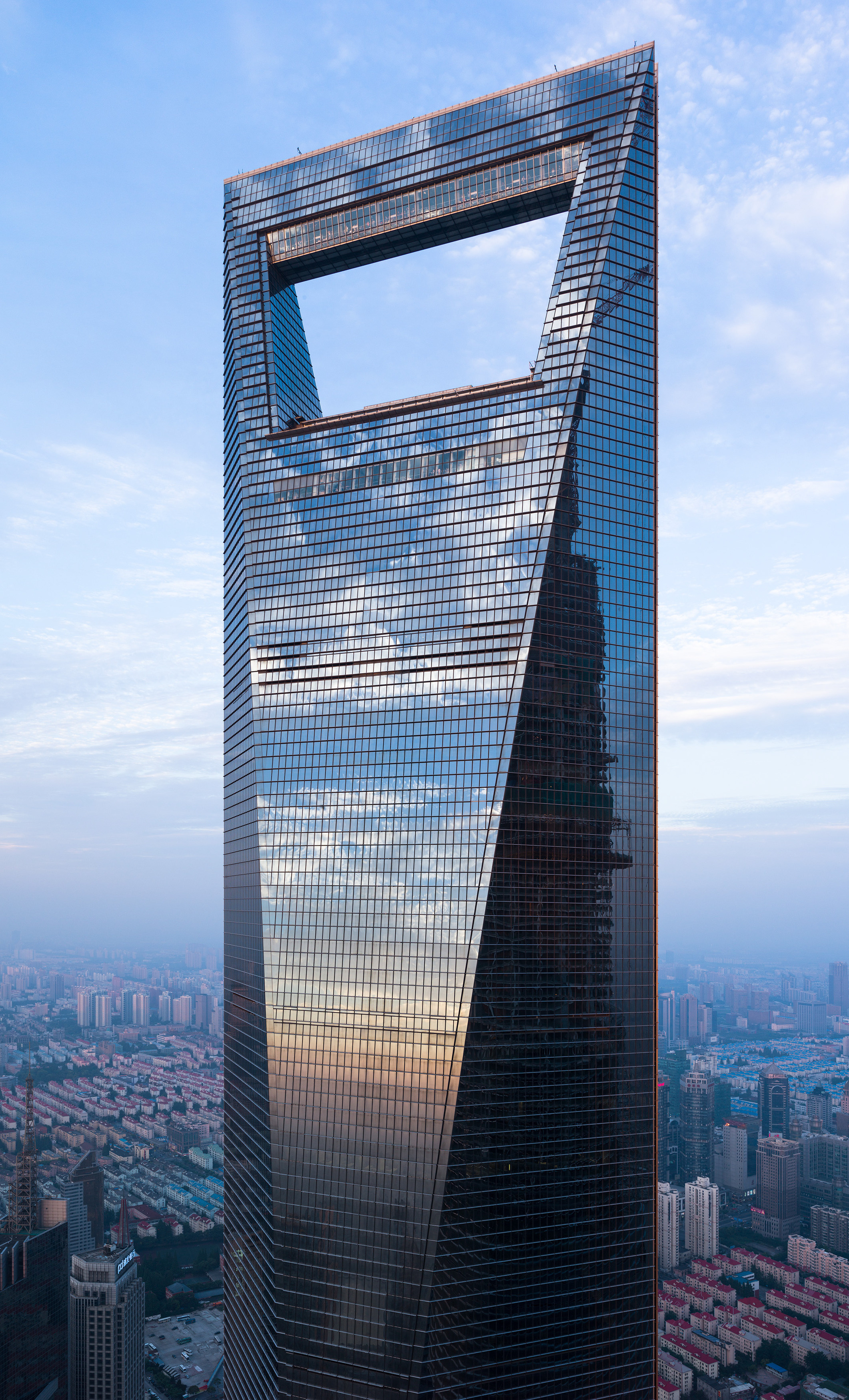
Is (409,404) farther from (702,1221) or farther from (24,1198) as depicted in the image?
(702,1221)

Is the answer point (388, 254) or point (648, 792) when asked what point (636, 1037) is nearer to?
point (648, 792)

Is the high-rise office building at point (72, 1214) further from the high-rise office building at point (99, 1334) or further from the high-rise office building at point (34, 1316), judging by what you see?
the high-rise office building at point (34, 1316)

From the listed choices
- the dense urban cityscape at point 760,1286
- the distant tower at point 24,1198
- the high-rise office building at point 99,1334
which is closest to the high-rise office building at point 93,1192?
the distant tower at point 24,1198

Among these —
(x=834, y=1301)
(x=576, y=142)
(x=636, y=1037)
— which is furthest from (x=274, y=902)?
(x=834, y=1301)

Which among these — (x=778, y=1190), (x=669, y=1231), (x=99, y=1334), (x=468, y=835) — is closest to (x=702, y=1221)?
(x=669, y=1231)

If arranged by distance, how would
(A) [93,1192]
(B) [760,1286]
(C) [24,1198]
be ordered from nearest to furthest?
(C) [24,1198] < (B) [760,1286] < (A) [93,1192]

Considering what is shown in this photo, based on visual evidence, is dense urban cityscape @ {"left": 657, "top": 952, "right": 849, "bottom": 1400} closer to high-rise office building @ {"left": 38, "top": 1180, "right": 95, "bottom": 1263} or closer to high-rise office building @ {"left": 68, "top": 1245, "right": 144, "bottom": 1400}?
high-rise office building @ {"left": 68, "top": 1245, "right": 144, "bottom": 1400}

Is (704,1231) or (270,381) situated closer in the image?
(270,381)
